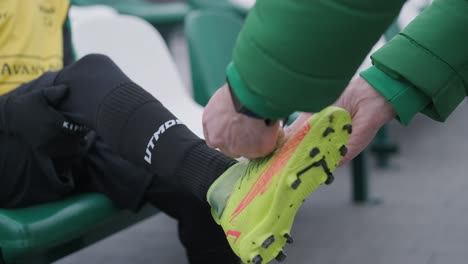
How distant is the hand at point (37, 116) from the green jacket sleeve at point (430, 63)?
2.19ft

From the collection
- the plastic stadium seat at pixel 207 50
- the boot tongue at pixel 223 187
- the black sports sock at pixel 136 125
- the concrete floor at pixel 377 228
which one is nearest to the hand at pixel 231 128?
the boot tongue at pixel 223 187

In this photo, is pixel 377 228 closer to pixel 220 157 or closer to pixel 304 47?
pixel 220 157

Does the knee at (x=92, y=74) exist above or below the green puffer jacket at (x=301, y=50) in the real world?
below

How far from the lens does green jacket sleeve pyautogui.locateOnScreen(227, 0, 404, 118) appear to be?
2.84ft

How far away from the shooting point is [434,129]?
4.07 meters

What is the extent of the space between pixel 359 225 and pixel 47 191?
1262 millimetres

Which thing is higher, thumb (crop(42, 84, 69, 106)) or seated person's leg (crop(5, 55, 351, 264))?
seated person's leg (crop(5, 55, 351, 264))

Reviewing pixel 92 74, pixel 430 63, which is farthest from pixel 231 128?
pixel 92 74

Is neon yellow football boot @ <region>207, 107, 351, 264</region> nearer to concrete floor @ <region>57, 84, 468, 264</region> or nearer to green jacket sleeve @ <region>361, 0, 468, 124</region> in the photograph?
green jacket sleeve @ <region>361, 0, 468, 124</region>

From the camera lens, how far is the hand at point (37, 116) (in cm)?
155

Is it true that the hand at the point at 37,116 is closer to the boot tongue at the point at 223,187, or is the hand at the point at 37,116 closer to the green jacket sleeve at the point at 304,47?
the boot tongue at the point at 223,187

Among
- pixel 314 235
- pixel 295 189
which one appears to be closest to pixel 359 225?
pixel 314 235

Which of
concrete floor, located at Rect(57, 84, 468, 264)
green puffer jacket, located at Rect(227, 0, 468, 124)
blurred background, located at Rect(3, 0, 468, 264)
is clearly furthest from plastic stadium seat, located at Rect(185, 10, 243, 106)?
green puffer jacket, located at Rect(227, 0, 468, 124)

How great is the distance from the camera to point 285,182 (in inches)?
43.6
